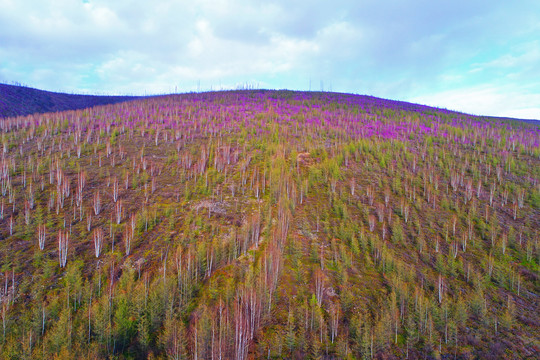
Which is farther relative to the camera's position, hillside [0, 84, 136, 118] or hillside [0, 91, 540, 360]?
hillside [0, 84, 136, 118]

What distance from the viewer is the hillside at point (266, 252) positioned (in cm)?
661

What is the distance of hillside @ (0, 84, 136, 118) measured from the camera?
121ft

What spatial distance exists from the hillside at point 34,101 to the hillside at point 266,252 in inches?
1083

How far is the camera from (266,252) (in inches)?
345

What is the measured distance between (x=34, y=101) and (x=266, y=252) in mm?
59041

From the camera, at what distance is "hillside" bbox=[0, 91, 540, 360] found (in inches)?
260

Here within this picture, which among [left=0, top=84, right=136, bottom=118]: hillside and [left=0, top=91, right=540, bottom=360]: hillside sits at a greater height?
[left=0, top=84, right=136, bottom=118]: hillside

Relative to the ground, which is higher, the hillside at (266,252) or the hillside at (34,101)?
the hillside at (34,101)

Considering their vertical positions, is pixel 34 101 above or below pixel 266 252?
above

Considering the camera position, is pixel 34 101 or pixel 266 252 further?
pixel 34 101

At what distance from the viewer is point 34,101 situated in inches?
1677

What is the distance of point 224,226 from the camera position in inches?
419

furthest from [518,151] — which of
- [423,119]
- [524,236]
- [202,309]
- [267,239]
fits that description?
[202,309]

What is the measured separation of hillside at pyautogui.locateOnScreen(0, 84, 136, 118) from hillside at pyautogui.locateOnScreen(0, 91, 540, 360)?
27.5 meters
